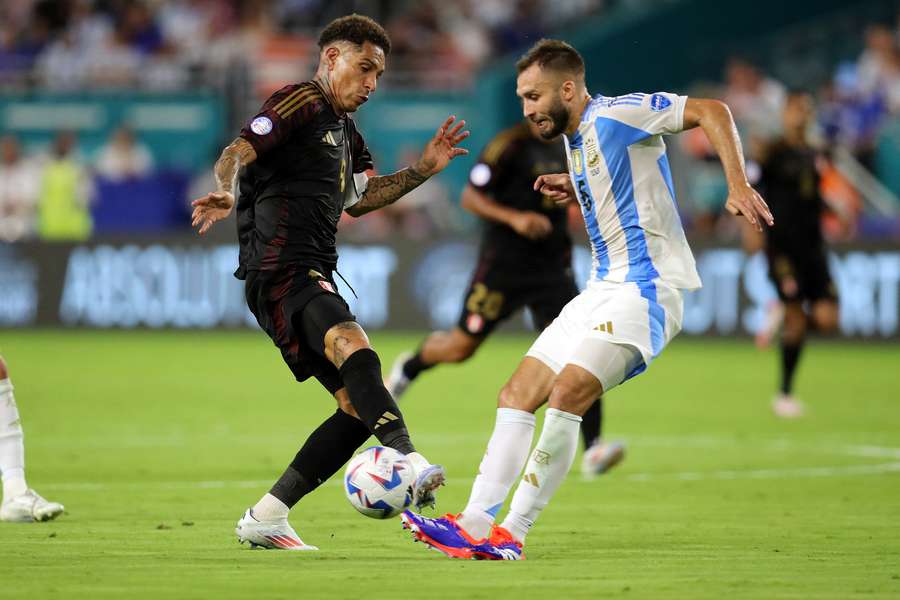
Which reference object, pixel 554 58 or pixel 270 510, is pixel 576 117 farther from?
pixel 270 510

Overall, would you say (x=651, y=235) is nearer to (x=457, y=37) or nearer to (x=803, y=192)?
(x=803, y=192)

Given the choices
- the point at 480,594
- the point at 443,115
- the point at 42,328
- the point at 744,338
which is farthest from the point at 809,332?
the point at 480,594

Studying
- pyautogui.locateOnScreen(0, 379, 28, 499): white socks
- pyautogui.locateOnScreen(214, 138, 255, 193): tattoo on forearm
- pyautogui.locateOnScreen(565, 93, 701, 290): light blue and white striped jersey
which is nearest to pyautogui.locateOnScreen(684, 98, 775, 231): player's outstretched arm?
pyautogui.locateOnScreen(565, 93, 701, 290): light blue and white striped jersey

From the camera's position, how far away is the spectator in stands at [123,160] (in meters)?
25.0

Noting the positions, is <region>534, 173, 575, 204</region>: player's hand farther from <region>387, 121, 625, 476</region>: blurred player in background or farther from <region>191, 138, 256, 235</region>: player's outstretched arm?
<region>387, 121, 625, 476</region>: blurred player in background

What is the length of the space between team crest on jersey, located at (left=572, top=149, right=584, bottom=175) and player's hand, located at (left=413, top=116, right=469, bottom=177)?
1.84 feet

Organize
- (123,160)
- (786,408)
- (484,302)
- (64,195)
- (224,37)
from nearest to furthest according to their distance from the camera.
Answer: (484,302) < (786,408) < (64,195) < (123,160) < (224,37)

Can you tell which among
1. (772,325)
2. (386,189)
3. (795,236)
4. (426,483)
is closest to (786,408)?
(795,236)

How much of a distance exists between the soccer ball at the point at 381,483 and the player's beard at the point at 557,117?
157cm

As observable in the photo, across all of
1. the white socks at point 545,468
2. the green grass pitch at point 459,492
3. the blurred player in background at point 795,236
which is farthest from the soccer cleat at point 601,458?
the blurred player in background at point 795,236

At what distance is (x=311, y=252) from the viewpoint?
23.2 feet

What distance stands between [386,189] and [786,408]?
7270 millimetres

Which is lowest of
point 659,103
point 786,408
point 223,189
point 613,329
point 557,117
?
point 786,408

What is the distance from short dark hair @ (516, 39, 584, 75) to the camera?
23.3ft
